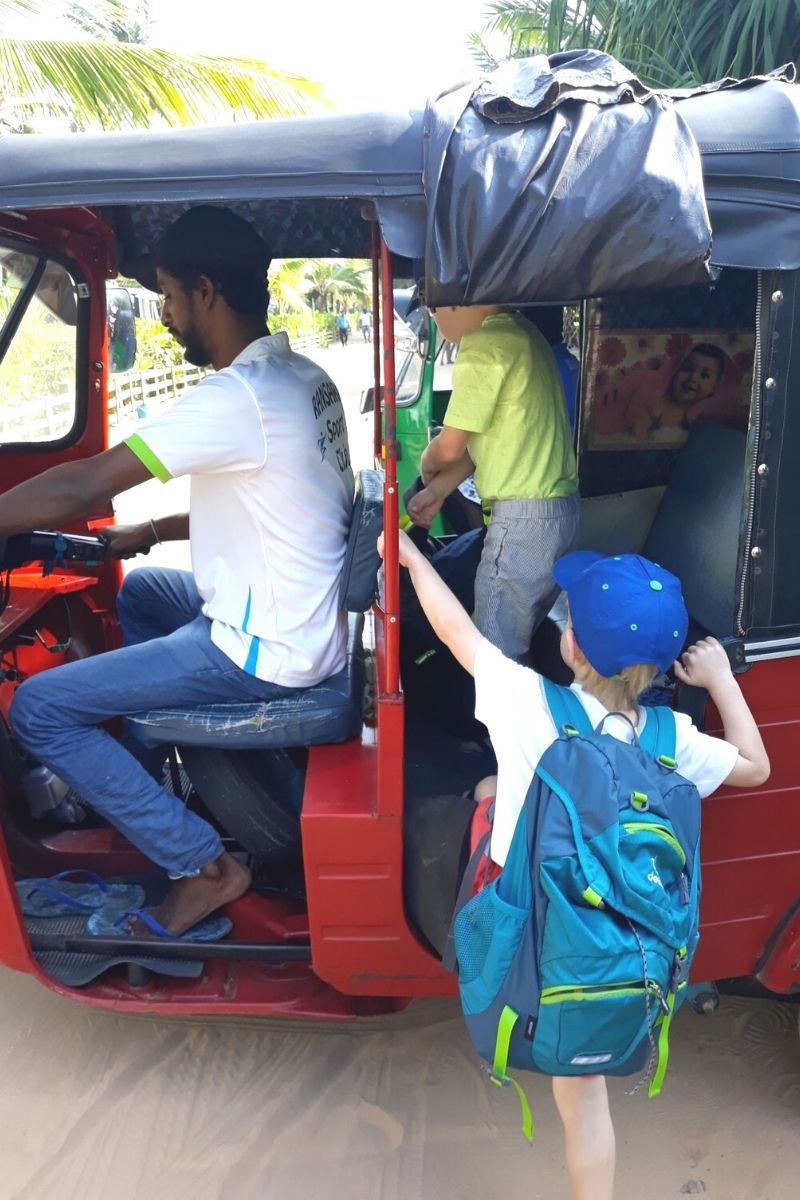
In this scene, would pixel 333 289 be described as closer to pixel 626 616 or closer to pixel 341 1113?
pixel 341 1113

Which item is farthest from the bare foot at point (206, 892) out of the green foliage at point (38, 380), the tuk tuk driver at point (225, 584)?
the green foliage at point (38, 380)

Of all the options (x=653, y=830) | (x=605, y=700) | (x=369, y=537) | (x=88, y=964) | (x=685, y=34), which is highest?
(x=685, y=34)

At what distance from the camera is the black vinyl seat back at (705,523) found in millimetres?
2320

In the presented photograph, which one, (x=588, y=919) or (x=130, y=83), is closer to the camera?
(x=588, y=919)

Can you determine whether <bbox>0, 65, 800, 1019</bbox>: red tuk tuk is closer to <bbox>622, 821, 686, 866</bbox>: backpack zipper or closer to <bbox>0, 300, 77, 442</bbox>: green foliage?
<bbox>0, 300, 77, 442</bbox>: green foliage

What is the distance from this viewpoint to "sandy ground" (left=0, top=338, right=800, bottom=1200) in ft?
6.85

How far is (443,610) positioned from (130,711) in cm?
84

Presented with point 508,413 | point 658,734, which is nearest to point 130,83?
point 508,413

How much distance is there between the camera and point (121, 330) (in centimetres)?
286

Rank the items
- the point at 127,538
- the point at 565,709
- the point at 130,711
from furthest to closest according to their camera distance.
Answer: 1. the point at 127,538
2. the point at 130,711
3. the point at 565,709

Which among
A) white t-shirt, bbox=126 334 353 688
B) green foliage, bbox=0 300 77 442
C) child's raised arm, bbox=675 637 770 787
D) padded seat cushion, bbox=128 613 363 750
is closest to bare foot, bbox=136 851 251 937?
padded seat cushion, bbox=128 613 363 750

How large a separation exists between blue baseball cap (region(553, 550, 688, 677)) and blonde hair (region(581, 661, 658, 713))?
39mm

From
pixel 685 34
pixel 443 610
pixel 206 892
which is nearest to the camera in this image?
pixel 443 610

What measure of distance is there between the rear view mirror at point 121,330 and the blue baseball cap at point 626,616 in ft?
5.80
